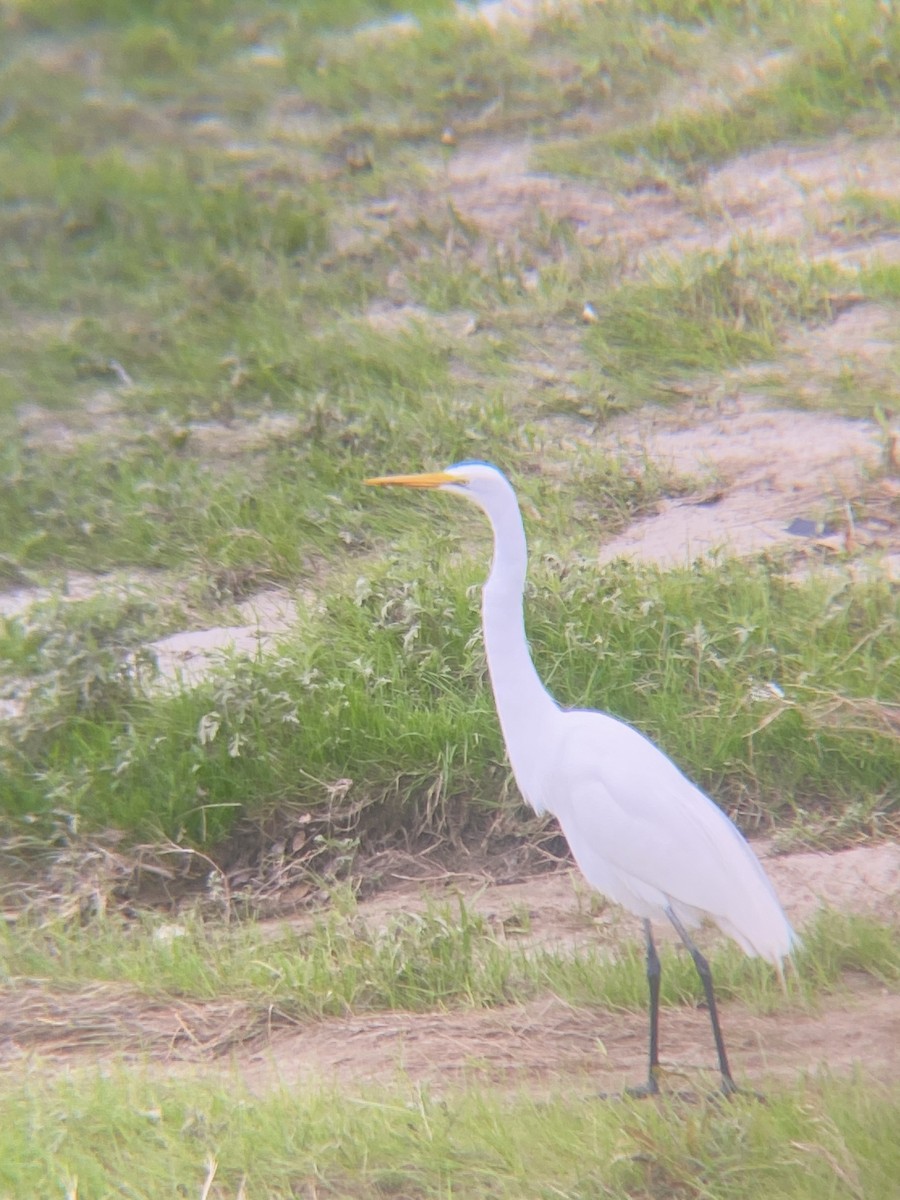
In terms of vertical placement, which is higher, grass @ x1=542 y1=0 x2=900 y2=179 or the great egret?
grass @ x1=542 y1=0 x2=900 y2=179

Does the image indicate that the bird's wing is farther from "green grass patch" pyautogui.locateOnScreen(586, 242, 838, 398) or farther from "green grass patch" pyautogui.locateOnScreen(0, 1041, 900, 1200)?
"green grass patch" pyautogui.locateOnScreen(586, 242, 838, 398)

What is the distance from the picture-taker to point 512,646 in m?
2.81

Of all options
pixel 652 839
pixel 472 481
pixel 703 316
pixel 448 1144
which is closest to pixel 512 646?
pixel 472 481

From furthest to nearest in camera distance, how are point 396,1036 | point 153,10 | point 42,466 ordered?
point 153,10 → point 42,466 → point 396,1036

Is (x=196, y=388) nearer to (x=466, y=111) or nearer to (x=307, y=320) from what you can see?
(x=307, y=320)

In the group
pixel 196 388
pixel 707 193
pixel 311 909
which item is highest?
pixel 707 193

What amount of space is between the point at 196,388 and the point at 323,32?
14.2ft

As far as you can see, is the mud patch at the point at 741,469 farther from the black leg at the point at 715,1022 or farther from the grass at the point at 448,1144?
the grass at the point at 448,1144

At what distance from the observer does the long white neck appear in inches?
110

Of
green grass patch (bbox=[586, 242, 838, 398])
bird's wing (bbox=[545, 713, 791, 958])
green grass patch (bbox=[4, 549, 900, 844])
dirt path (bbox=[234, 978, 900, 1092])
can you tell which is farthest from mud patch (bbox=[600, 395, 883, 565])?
dirt path (bbox=[234, 978, 900, 1092])

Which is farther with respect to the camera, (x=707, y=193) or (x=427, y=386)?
(x=707, y=193)

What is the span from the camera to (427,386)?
5203mm

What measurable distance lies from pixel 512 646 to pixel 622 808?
15.0 inches

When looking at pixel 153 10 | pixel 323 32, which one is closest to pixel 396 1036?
pixel 323 32
